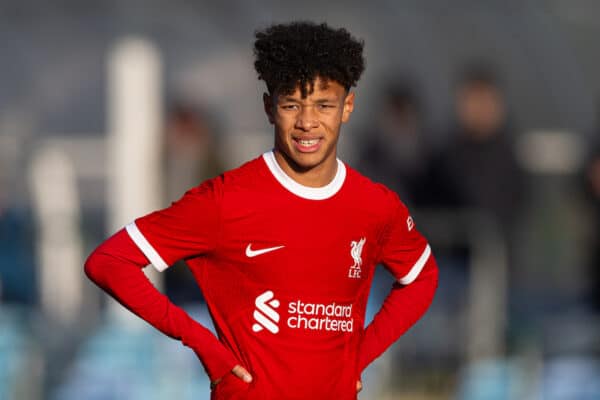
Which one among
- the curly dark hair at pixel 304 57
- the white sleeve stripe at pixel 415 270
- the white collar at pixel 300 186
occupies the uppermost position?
the curly dark hair at pixel 304 57

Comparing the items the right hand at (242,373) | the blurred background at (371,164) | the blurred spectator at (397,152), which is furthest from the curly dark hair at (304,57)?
the blurred spectator at (397,152)

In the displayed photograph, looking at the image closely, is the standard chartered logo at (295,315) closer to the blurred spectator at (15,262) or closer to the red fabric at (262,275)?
the red fabric at (262,275)

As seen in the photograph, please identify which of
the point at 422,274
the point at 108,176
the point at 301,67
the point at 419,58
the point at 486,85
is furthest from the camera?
the point at 419,58

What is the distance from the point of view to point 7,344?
7.99 metres

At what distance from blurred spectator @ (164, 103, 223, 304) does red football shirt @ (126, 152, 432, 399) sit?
4.08m

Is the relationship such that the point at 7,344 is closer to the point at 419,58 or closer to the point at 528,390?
the point at 528,390

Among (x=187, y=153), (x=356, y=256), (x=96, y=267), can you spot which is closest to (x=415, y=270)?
(x=356, y=256)

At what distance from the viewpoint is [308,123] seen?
3.88 meters

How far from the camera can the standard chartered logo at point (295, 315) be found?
393cm

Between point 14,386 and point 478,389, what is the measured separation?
2783mm

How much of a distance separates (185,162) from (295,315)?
14.8ft

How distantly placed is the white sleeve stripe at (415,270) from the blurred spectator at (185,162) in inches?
148

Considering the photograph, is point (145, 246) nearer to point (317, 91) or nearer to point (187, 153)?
point (317, 91)

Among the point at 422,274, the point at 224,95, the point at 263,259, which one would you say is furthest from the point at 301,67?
the point at 224,95
